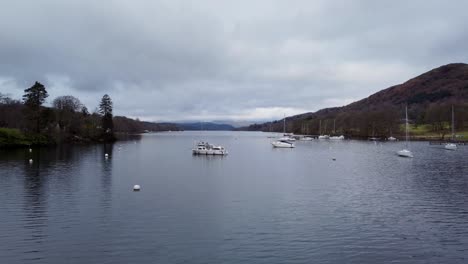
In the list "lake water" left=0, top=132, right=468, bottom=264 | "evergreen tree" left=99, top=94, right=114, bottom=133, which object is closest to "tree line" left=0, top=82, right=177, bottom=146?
"evergreen tree" left=99, top=94, right=114, bottom=133

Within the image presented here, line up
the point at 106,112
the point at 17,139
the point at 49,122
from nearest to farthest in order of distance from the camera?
the point at 17,139, the point at 49,122, the point at 106,112

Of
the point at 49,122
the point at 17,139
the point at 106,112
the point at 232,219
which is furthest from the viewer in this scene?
the point at 106,112

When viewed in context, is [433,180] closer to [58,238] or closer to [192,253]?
[192,253]

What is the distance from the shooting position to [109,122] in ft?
506

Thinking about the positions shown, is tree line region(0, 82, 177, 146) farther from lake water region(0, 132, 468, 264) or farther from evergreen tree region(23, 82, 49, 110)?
lake water region(0, 132, 468, 264)

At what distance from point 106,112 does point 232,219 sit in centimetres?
13852

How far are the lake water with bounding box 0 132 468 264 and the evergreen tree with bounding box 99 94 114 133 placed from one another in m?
107

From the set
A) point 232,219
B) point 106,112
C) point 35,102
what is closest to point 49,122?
point 35,102

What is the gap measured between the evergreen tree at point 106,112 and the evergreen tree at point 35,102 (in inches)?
1563

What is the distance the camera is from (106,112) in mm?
154875

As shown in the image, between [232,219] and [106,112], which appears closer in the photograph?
[232,219]

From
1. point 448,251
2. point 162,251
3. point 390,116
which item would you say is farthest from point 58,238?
point 390,116

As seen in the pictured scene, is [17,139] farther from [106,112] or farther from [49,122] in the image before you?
[106,112]

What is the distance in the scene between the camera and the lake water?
20.0 m
